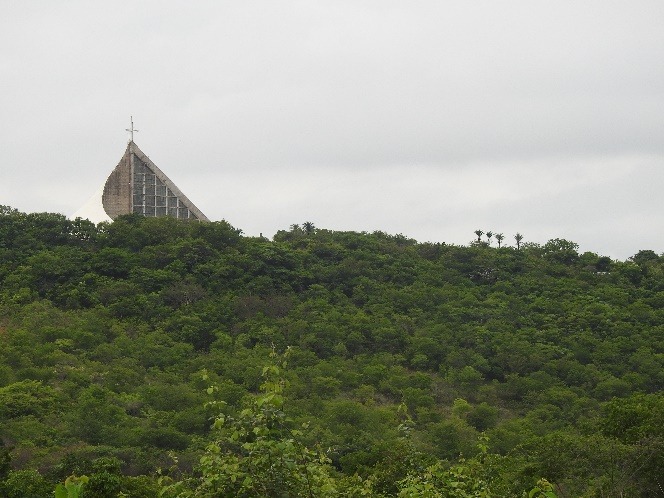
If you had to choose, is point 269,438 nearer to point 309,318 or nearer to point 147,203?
point 309,318

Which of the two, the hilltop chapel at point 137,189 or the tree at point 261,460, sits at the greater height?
the hilltop chapel at point 137,189

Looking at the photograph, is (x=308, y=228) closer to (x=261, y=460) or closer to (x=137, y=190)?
(x=137, y=190)

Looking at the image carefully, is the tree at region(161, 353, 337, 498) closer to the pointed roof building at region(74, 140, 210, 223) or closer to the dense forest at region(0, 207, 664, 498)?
the dense forest at region(0, 207, 664, 498)

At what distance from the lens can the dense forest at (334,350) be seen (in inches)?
679

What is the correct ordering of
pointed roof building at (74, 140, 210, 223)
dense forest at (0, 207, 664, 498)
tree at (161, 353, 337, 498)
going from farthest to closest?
pointed roof building at (74, 140, 210, 223) < dense forest at (0, 207, 664, 498) < tree at (161, 353, 337, 498)

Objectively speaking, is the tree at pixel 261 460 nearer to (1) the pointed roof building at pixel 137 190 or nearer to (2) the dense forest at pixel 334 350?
(2) the dense forest at pixel 334 350

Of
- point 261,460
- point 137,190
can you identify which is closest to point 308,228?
point 137,190

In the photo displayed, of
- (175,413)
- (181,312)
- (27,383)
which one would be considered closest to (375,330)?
(181,312)

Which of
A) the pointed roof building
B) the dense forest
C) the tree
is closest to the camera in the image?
the tree

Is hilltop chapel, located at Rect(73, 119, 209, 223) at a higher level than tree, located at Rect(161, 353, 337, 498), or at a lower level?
higher

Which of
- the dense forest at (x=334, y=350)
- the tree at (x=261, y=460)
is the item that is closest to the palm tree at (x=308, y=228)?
the dense forest at (x=334, y=350)

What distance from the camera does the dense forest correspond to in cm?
1725

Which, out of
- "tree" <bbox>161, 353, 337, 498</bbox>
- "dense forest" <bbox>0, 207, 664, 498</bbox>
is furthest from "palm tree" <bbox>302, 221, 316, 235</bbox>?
"tree" <bbox>161, 353, 337, 498</bbox>

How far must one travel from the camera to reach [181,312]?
29688 millimetres
